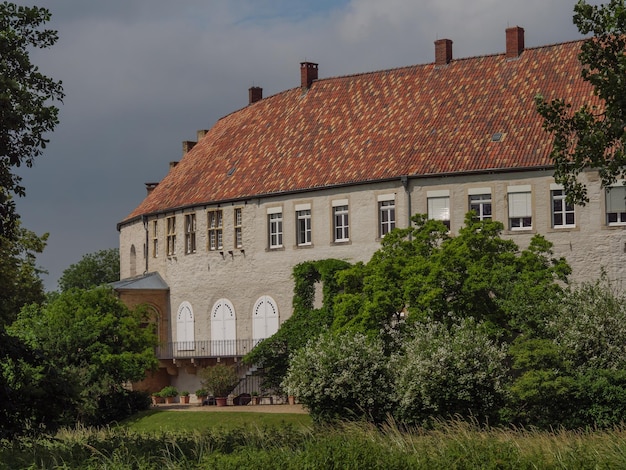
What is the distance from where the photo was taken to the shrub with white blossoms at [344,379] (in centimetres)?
4547

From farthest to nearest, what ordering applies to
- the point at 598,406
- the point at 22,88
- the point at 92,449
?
the point at 598,406 < the point at 22,88 < the point at 92,449

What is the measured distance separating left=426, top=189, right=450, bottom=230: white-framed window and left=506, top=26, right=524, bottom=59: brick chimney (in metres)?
7.87

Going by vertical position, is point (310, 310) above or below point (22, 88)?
below

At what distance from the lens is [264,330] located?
6153 centimetres

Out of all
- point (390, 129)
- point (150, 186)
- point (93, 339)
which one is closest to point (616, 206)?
point (390, 129)

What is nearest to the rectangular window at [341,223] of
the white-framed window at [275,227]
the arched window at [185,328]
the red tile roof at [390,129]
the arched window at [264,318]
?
the red tile roof at [390,129]

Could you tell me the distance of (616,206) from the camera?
52.2 meters

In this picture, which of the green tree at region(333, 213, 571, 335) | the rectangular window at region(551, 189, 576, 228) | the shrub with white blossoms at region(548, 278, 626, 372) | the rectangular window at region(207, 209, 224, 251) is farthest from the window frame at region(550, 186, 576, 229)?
the rectangular window at region(207, 209, 224, 251)

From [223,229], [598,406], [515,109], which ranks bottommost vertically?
[598,406]

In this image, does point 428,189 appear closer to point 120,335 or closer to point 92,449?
point 120,335

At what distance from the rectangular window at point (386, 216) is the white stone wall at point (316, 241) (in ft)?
0.81

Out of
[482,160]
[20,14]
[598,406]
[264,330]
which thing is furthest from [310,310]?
[20,14]

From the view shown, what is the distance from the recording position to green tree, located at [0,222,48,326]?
58.4 meters

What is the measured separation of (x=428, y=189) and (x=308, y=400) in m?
12.2
